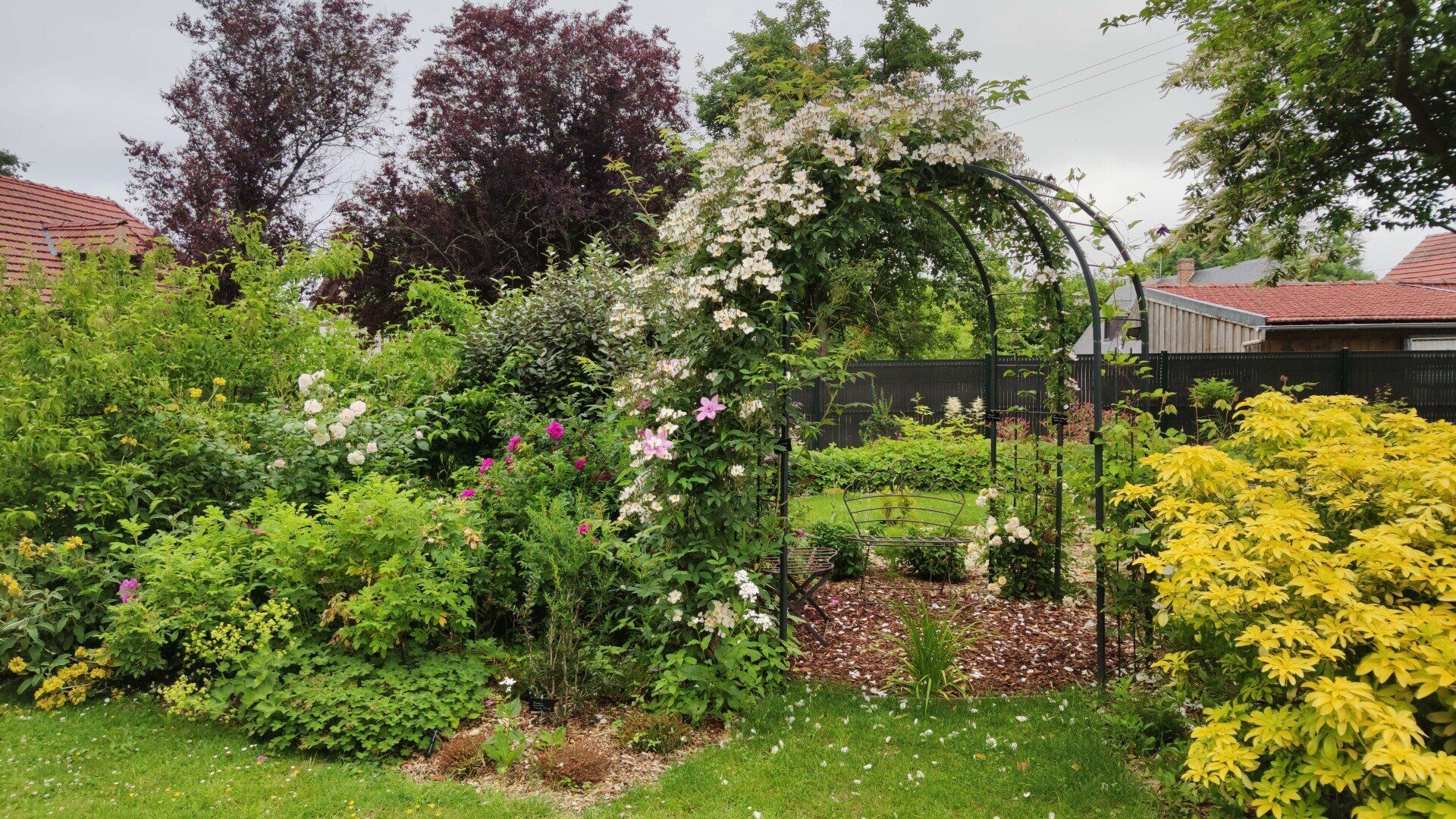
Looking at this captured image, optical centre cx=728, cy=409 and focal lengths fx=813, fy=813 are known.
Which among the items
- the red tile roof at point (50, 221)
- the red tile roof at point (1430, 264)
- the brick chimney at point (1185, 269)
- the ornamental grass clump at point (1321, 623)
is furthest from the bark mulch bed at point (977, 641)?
the brick chimney at point (1185, 269)

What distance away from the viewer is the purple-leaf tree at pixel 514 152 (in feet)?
38.4

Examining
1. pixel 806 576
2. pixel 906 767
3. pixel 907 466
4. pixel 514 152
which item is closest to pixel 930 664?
pixel 906 767

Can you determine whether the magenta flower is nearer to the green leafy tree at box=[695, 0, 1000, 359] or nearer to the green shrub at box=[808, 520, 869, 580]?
the green shrub at box=[808, 520, 869, 580]

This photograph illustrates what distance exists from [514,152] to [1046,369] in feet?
29.3

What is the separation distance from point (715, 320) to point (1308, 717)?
2.52 metres

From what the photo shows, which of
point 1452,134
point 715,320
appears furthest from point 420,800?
point 1452,134

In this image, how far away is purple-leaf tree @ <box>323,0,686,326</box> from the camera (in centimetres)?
1172

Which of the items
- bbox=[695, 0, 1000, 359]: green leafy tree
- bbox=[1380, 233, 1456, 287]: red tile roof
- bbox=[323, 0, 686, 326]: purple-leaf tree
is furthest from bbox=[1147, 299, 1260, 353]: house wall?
bbox=[323, 0, 686, 326]: purple-leaf tree

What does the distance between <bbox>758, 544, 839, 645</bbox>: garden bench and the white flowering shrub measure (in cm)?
65

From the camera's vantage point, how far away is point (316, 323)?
5566 millimetres

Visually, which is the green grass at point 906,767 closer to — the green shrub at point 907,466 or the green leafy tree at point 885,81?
the green shrub at point 907,466

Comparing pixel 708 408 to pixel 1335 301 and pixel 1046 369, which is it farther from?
pixel 1335 301

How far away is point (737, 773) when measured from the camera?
313 cm

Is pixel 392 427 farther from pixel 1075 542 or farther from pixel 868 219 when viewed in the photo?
pixel 1075 542
